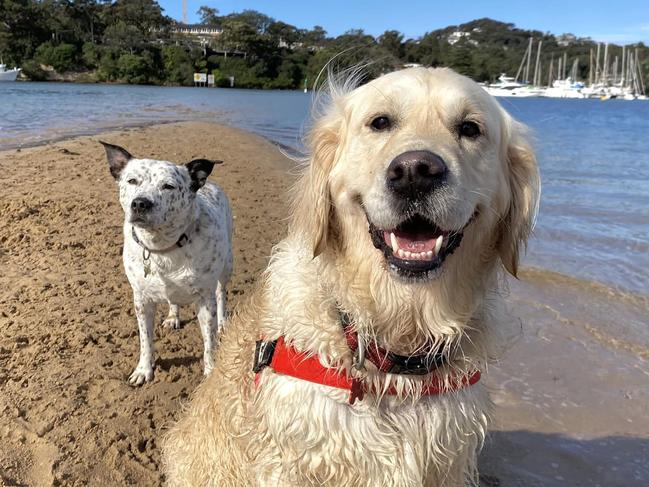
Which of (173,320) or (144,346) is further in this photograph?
(173,320)

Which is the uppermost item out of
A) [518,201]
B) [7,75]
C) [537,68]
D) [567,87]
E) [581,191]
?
[537,68]

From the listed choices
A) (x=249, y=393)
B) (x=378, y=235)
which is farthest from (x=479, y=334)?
(x=249, y=393)

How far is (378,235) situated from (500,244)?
581mm

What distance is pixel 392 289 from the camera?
207 centimetres

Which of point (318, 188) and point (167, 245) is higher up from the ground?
point (318, 188)

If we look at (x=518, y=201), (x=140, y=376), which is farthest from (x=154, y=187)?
(x=518, y=201)

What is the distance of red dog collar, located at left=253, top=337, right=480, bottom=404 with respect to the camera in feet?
6.58

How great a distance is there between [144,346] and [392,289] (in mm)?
2480

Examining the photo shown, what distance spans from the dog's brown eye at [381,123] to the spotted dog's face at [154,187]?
230 centimetres

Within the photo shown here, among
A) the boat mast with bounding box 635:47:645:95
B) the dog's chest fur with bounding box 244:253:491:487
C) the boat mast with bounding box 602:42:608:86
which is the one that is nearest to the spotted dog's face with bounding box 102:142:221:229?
the dog's chest fur with bounding box 244:253:491:487

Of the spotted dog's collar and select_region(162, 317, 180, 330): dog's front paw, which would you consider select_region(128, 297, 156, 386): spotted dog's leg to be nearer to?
the spotted dog's collar

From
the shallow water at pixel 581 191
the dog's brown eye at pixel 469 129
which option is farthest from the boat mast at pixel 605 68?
the dog's brown eye at pixel 469 129

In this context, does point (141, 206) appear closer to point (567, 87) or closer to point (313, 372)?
point (313, 372)

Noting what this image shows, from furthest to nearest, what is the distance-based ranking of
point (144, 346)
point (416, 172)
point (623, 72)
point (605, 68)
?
point (623, 72)
point (605, 68)
point (144, 346)
point (416, 172)
